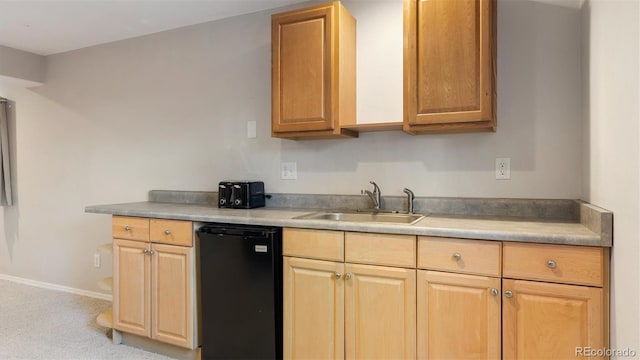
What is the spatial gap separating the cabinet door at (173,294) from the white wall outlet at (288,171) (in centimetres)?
81

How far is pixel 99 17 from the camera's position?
9.47 ft

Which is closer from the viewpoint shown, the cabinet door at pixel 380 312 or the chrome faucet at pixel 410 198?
the cabinet door at pixel 380 312

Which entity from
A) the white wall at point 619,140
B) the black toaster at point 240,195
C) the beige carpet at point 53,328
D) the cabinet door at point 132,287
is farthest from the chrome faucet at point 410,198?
the beige carpet at point 53,328

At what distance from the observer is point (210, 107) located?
118 inches

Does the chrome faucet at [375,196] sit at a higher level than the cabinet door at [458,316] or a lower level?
higher

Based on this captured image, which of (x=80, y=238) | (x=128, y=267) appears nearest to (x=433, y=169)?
(x=128, y=267)

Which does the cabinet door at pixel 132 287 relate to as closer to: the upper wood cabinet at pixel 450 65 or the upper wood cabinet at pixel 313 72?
the upper wood cabinet at pixel 313 72

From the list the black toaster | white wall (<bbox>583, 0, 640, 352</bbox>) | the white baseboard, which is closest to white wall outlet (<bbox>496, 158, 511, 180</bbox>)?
white wall (<bbox>583, 0, 640, 352</bbox>)

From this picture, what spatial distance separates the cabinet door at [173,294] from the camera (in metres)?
2.30

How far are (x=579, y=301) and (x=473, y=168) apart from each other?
2.99 ft

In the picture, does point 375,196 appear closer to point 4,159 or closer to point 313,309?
point 313,309

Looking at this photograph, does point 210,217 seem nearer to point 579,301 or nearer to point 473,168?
point 473,168

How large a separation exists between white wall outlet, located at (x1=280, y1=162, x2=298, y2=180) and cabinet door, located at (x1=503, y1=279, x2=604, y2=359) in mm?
1519

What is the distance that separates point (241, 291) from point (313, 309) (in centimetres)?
43
